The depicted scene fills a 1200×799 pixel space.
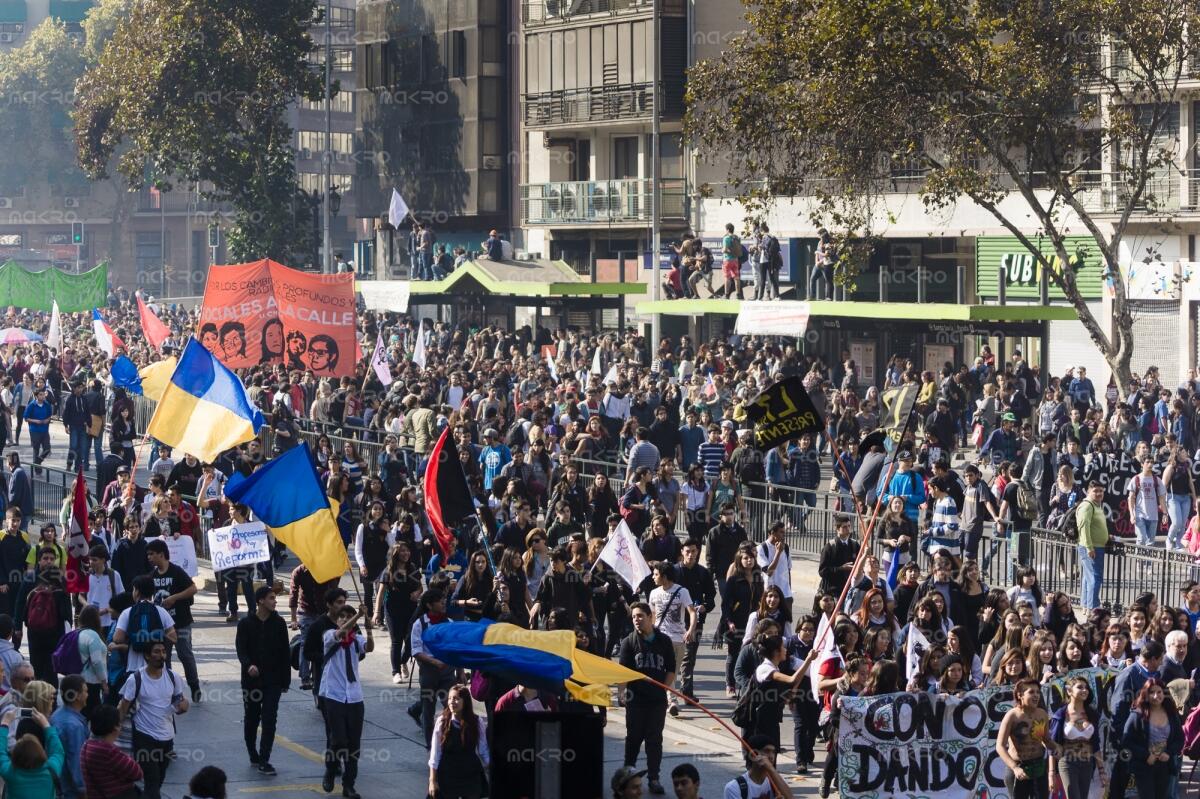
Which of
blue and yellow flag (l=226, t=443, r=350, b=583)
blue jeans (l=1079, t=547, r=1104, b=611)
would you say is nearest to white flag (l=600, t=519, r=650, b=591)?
blue and yellow flag (l=226, t=443, r=350, b=583)

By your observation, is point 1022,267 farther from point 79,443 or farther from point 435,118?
point 435,118

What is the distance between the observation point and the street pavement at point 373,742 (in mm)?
14492

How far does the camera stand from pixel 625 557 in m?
17.7

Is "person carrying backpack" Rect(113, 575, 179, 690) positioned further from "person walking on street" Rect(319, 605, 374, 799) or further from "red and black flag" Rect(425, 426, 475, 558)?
"red and black flag" Rect(425, 426, 475, 558)

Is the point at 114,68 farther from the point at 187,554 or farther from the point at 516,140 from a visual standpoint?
the point at 187,554

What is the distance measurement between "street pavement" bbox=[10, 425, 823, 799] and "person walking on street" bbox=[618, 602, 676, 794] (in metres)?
0.33

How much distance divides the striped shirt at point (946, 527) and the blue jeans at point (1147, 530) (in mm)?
3371

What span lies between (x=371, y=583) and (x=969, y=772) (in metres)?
8.22

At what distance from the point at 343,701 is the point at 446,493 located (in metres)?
4.56

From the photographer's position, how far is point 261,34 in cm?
6222

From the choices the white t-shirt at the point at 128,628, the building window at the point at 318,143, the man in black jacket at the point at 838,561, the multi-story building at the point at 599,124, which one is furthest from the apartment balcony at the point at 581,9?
the building window at the point at 318,143

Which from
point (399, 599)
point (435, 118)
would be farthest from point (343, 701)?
point (435, 118)

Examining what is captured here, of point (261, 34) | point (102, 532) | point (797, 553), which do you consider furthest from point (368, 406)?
point (261, 34)

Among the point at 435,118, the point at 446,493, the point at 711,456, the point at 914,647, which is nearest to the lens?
the point at 914,647
